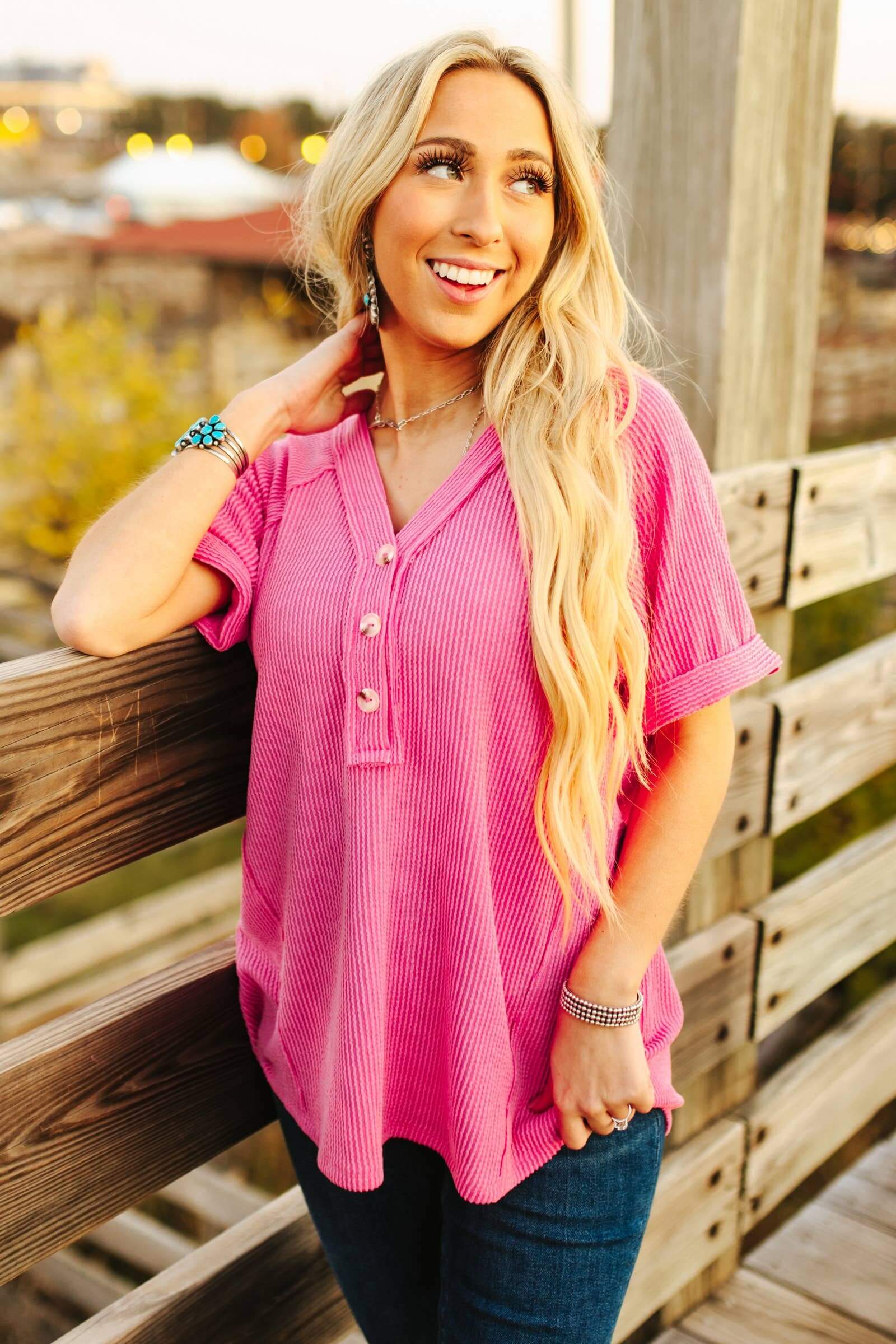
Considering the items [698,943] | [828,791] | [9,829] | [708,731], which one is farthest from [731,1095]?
[9,829]

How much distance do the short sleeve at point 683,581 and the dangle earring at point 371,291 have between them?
39 cm

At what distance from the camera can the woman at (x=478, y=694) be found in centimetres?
114

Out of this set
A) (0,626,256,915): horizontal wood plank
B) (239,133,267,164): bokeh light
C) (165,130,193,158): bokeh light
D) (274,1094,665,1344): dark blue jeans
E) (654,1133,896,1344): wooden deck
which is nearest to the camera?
(0,626,256,915): horizontal wood plank

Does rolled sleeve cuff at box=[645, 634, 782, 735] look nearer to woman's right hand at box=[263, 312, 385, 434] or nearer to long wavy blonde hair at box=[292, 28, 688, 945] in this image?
long wavy blonde hair at box=[292, 28, 688, 945]

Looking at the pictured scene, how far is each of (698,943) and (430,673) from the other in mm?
913

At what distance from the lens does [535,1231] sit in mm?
1198

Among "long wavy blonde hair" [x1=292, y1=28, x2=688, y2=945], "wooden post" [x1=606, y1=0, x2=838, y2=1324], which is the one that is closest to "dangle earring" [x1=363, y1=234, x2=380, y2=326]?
"long wavy blonde hair" [x1=292, y1=28, x2=688, y2=945]

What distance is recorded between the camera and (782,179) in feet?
5.47

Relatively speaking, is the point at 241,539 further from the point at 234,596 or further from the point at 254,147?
the point at 254,147

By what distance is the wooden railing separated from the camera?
3.82 ft

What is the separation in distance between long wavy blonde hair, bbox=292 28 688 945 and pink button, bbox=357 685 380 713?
156 mm

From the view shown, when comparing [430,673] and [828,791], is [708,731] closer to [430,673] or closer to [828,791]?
[430,673]

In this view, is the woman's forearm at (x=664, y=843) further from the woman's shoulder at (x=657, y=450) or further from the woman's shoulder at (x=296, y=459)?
the woman's shoulder at (x=296, y=459)

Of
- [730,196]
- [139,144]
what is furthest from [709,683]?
[139,144]
